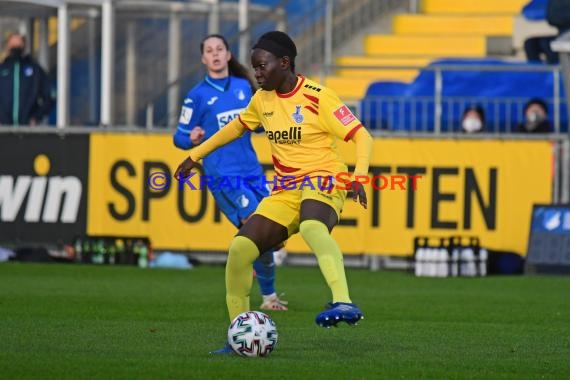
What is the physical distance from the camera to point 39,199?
20969 mm

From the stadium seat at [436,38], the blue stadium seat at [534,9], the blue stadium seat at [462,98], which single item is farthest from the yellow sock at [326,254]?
the blue stadium seat at [534,9]

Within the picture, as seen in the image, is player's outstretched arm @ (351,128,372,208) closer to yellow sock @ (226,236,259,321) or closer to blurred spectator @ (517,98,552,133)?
yellow sock @ (226,236,259,321)

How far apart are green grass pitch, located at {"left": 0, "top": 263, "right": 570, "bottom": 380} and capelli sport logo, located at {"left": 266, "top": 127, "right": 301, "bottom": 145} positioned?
1464 millimetres

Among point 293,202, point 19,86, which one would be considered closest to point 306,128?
point 293,202

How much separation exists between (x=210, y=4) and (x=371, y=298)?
12340mm

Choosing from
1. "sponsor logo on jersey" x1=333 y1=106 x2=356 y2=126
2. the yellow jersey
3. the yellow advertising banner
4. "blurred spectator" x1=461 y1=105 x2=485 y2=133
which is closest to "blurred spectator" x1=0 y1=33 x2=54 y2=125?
the yellow advertising banner

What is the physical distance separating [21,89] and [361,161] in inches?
549

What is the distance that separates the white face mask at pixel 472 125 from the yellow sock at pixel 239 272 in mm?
11591

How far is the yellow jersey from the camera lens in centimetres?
1059

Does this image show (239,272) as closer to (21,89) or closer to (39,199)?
(39,199)

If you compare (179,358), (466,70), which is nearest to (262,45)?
(179,358)

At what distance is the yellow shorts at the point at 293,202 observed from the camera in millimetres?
10562

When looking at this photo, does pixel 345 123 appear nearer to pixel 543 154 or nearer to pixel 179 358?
pixel 179 358

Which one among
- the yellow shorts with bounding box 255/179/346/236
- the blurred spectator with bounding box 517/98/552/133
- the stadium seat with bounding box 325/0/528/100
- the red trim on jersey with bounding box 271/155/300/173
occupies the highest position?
the stadium seat with bounding box 325/0/528/100
